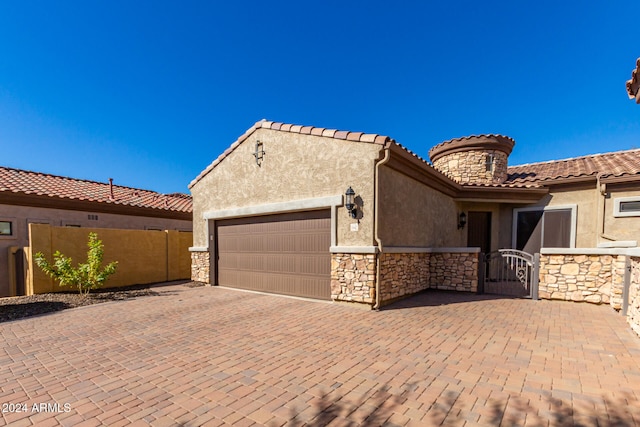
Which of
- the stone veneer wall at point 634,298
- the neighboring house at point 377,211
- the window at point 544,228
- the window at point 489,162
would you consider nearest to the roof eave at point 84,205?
the neighboring house at point 377,211

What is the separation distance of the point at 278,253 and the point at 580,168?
12.4 m

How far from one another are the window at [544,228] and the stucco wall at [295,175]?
8.26m

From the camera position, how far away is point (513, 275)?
1134 cm

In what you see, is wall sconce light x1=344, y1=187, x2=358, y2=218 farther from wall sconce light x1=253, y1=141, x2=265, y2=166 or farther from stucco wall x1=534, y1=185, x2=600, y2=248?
stucco wall x1=534, y1=185, x2=600, y2=248

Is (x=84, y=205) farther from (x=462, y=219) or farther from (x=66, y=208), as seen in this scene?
(x=462, y=219)

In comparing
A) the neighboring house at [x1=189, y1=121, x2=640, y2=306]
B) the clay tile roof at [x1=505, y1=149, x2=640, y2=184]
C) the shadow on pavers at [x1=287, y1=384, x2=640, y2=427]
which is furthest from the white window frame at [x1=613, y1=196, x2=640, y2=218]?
the shadow on pavers at [x1=287, y1=384, x2=640, y2=427]

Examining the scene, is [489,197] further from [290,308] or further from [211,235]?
[211,235]

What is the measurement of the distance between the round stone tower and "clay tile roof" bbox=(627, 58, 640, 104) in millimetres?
8947

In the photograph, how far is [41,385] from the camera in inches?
137

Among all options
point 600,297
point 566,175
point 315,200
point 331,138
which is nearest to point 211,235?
point 315,200

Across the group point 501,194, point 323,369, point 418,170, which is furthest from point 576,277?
point 323,369

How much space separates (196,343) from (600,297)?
9612mm

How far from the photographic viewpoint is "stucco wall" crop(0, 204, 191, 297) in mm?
9875

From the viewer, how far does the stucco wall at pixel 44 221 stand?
9875mm
